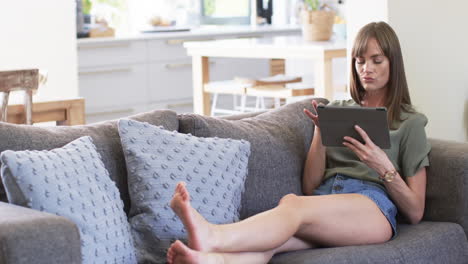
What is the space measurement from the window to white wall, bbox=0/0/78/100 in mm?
2401

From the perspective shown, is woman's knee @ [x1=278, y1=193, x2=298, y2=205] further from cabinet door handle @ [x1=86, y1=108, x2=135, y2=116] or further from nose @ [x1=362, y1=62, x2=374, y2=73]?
cabinet door handle @ [x1=86, y1=108, x2=135, y2=116]

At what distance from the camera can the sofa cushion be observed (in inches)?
97.3

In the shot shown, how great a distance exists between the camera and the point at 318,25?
523cm

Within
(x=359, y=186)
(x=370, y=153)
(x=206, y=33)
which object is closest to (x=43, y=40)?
(x=206, y=33)

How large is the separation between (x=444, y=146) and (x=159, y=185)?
41.0 inches

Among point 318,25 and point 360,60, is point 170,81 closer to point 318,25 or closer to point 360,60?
point 318,25

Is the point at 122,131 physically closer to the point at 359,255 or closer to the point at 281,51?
the point at 359,255

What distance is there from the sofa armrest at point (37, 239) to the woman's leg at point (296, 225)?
35 centimetres

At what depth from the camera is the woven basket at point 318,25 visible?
523 cm

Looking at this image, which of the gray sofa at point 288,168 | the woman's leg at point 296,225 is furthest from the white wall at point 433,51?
the woman's leg at point 296,225

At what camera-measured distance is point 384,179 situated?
106 inches

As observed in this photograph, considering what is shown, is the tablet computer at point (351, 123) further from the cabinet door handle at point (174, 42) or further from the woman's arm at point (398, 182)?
the cabinet door handle at point (174, 42)

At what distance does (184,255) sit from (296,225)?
1.49 ft

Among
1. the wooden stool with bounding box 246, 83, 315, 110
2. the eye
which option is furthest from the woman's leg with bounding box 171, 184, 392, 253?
the wooden stool with bounding box 246, 83, 315, 110
